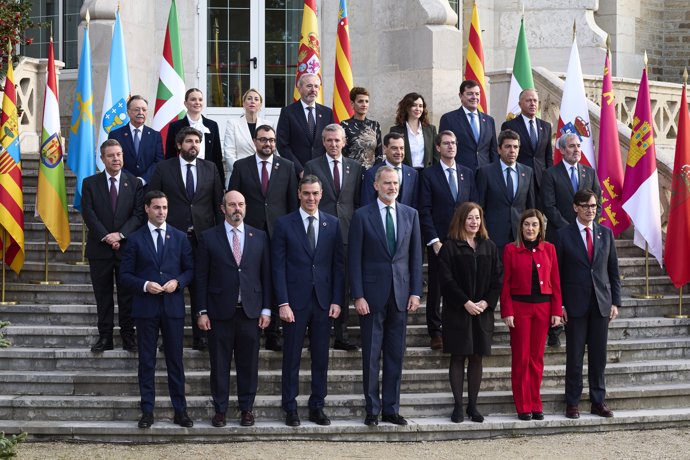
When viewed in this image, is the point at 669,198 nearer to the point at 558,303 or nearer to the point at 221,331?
the point at 558,303

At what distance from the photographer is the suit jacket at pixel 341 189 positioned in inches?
405

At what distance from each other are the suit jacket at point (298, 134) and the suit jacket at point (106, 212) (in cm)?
153

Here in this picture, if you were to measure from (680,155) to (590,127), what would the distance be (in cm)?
150

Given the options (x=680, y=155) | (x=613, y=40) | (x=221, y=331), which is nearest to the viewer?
(x=221, y=331)

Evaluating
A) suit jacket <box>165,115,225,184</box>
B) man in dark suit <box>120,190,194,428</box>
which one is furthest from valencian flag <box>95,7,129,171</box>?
man in dark suit <box>120,190,194,428</box>

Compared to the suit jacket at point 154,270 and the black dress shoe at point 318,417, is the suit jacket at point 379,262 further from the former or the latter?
the suit jacket at point 154,270

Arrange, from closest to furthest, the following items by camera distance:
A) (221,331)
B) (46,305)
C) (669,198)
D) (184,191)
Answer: (221,331) < (184,191) < (46,305) < (669,198)

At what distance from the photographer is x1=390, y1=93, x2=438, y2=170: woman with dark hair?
36.3 feet

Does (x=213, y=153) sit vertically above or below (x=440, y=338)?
above

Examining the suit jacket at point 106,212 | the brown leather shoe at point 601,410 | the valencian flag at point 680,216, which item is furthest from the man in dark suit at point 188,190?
the valencian flag at point 680,216

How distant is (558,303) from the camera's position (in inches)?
389

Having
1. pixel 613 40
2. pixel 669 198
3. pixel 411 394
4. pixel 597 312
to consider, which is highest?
pixel 613 40

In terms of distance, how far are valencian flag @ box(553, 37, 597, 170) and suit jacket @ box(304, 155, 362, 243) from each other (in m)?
3.18

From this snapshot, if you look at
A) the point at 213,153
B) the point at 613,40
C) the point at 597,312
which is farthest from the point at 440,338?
the point at 613,40
